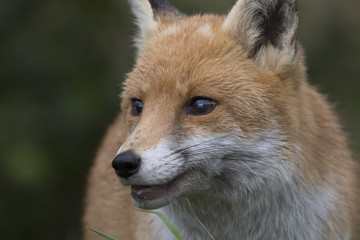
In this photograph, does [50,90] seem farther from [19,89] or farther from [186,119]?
[186,119]

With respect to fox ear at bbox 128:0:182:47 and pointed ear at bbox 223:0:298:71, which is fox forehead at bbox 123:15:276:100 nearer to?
pointed ear at bbox 223:0:298:71

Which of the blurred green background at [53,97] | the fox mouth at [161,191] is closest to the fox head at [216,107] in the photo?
the fox mouth at [161,191]

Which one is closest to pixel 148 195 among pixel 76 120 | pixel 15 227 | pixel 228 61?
pixel 228 61

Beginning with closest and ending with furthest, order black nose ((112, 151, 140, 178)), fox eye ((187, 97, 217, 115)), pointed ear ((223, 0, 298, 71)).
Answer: black nose ((112, 151, 140, 178)), fox eye ((187, 97, 217, 115)), pointed ear ((223, 0, 298, 71))

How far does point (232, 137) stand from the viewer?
16.2ft

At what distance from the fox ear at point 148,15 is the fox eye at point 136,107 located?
2.94 ft

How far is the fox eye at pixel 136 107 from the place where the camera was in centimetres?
535

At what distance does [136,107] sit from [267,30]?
4.39ft

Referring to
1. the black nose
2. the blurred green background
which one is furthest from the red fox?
the blurred green background

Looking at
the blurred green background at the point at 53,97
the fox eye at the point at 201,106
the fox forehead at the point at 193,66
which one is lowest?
the blurred green background at the point at 53,97

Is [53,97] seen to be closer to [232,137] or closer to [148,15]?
[148,15]

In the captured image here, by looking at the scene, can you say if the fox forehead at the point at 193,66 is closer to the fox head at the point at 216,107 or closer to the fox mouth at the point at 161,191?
the fox head at the point at 216,107

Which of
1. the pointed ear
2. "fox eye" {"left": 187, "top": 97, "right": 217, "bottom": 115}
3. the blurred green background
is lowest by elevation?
the blurred green background

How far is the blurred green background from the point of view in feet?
29.2
